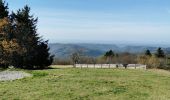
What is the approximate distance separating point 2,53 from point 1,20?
5.12 m

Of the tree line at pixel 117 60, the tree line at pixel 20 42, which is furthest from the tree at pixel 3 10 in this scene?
the tree line at pixel 117 60

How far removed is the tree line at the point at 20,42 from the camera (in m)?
54.5

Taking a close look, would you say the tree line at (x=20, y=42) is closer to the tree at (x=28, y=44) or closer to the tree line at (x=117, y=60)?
the tree at (x=28, y=44)

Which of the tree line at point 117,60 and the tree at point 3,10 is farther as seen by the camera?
the tree line at point 117,60

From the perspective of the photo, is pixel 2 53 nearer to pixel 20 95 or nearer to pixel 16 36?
pixel 16 36

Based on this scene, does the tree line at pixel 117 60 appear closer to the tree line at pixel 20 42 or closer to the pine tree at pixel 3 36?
the tree line at pixel 20 42

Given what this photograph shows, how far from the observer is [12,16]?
59.2 meters

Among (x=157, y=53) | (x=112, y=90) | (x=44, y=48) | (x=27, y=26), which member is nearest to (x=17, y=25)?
(x=27, y=26)

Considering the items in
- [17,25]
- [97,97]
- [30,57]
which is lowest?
[97,97]

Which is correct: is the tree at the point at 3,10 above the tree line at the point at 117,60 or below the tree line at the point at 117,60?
above

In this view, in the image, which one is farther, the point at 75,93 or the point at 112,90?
the point at 112,90

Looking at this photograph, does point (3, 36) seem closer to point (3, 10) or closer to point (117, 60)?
point (3, 10)

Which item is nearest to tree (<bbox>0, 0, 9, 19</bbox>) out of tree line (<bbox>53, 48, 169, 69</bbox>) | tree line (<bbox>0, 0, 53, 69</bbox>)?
tree line (<bbox>0, 0, 53, 69</bbox>)

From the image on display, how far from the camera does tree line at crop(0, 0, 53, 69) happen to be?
54500mm
